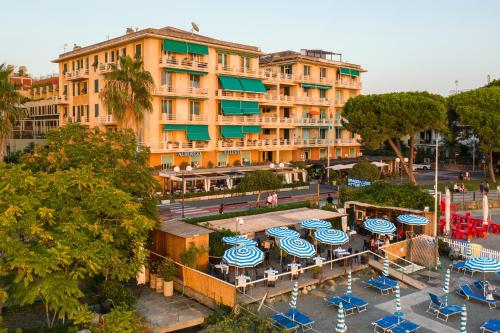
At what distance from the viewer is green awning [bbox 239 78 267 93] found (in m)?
58.3

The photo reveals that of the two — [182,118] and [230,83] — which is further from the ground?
[230,83]

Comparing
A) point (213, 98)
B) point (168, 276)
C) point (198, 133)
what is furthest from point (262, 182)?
point (168, 276)

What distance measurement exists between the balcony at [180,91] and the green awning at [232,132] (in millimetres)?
4755

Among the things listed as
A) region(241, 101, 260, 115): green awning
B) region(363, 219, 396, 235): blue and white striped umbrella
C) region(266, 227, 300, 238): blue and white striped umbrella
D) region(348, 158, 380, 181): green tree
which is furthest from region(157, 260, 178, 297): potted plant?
region(241, 101, 260, 115): green awning

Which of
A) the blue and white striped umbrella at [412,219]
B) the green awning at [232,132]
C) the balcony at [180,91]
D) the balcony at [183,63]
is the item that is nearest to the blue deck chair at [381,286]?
the blue and white striped umbrella at [412,219]

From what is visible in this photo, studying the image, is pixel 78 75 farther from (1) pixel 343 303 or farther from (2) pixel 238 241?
(1) pixel 343 303

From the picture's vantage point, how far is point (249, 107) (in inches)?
2328

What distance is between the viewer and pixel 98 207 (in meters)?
18.4

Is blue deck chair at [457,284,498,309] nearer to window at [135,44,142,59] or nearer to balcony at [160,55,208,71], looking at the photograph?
balcony at [160,55,208,71]

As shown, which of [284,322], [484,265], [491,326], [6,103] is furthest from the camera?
[6,103]

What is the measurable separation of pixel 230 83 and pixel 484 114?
31535mm

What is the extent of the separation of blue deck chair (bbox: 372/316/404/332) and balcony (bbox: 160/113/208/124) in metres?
36.1

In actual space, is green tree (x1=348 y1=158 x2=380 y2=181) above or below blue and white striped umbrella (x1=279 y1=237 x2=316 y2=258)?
above

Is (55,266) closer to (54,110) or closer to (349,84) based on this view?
(54,110)
